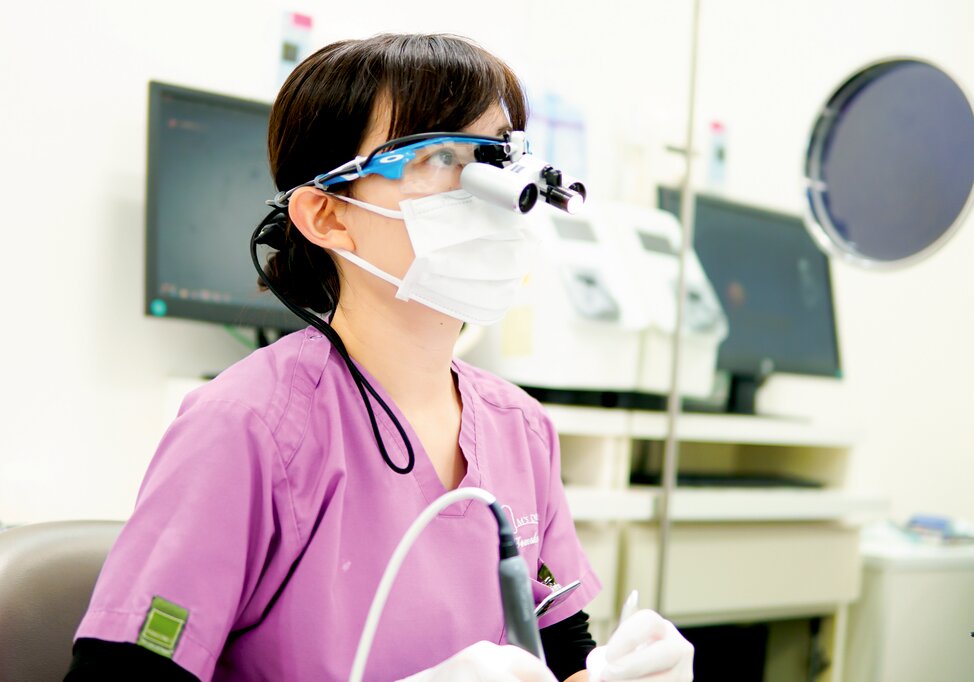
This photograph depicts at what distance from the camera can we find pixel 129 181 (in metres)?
1.99

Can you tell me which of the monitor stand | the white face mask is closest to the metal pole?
the monitor stand

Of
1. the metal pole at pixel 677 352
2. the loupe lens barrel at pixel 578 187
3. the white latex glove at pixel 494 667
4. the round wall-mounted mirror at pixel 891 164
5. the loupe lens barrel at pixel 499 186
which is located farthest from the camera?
the metal pole at pixel 677 352

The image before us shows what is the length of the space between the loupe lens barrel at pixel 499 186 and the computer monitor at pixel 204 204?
103 centimetres

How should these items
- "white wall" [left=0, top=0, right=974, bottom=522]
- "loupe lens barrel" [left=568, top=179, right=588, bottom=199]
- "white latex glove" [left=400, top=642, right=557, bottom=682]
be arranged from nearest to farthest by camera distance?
"white latex glove" [left=400, top=642, right=557, bottom=682]
"loupe lens barrel" [left=568, top=179, right=588, bottom=199]
"white wall" [left=0, top=0, right=974, bottom=522]

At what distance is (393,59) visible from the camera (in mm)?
899

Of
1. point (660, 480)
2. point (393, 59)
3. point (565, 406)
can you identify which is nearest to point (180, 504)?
point (393, 59)

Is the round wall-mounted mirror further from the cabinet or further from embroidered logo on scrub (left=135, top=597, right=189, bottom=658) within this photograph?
embroidered logo on scrub (left=135, top=597, right=189, bottom=658)

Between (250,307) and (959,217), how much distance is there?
1.40m

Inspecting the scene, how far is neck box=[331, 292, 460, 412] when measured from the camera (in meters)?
0.94

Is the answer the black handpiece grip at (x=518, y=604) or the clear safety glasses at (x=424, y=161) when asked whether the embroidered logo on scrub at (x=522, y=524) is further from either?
the clear safety glasses at (x=424, y=161)

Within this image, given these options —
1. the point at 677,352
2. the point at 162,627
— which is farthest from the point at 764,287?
the point at 162,627

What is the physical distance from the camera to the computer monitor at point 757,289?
1.83m

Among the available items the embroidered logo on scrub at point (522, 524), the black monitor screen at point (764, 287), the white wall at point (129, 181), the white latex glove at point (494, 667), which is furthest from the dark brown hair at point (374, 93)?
the black monitor screen at point (764, 287)

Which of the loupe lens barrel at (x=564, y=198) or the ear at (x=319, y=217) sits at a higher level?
the loupe lens barrel at (x=564, y=198)
